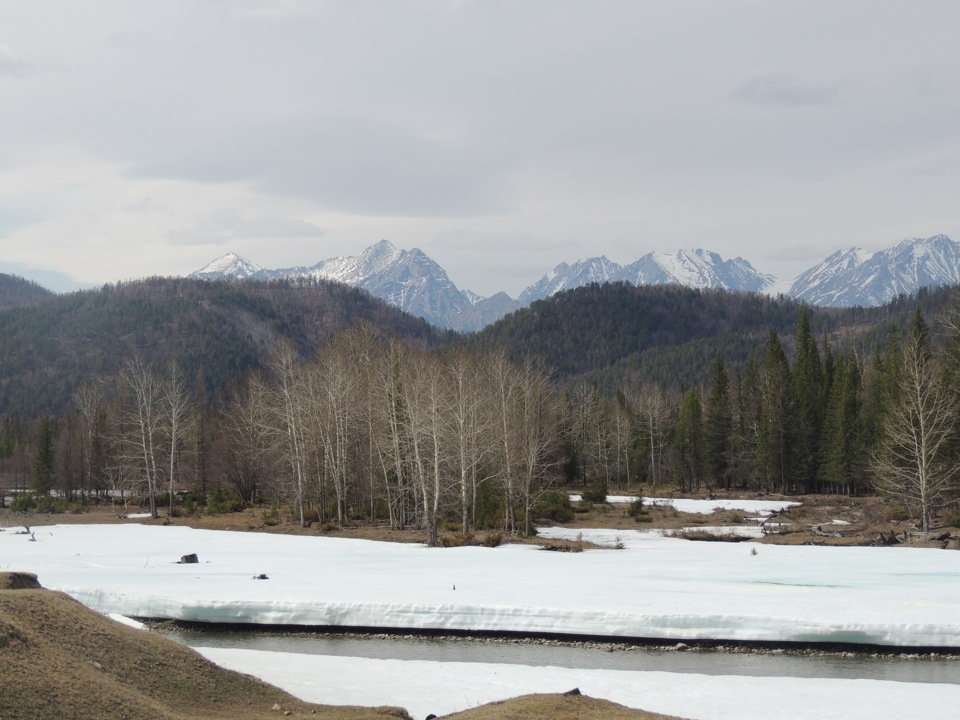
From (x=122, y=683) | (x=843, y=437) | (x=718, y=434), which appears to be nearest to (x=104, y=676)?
(x=122, y=683)

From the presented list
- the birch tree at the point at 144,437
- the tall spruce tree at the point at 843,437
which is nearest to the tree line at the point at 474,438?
the tall spruce tree at the point at 843,437

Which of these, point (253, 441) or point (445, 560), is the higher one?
point (253, 441)

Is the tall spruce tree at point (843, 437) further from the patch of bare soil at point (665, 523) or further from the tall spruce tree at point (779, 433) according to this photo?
the patch of bare soil at point (665, 523)

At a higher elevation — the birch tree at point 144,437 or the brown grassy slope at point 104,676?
the birch tree at point 144,437

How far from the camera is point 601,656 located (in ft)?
67.7

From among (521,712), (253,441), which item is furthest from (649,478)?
(521,712)

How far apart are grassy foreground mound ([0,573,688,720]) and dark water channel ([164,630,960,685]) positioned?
562 cm

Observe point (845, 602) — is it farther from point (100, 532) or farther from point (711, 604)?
point (100, 532)

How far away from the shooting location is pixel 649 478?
10738cm

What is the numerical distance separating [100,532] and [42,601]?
36739 mm

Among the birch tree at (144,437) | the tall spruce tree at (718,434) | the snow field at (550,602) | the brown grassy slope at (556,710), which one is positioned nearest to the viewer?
the brown grassy slope at (556,710)

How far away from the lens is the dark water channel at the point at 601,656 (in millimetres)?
18984

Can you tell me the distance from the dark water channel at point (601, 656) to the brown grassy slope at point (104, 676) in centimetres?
564

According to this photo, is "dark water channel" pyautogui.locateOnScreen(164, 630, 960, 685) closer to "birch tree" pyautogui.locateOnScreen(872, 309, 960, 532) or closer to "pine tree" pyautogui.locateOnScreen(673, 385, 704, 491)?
"birch tree" pyautogui.locateOnScreen(872, 309, 960, 532)
